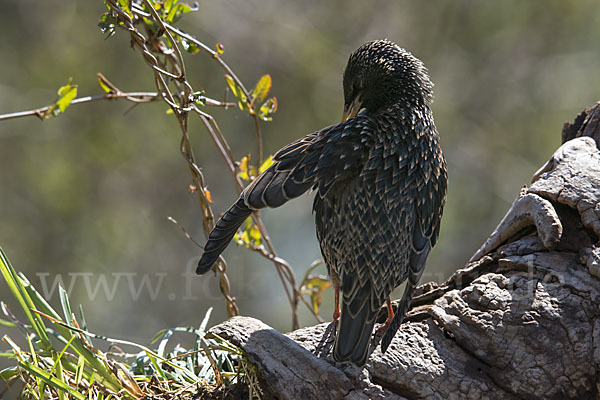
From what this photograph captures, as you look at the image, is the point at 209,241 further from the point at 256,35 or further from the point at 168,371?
the point at 256,35

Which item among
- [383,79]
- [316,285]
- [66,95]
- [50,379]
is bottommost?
[50,379]

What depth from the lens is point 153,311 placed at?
6.67 m

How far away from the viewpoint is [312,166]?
87.3 inches

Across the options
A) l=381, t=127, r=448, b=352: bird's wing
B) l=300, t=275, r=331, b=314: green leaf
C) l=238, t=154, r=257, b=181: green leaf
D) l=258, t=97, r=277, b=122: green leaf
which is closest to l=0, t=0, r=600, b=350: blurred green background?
l=300, t=275, r=331, b=314: green leaf

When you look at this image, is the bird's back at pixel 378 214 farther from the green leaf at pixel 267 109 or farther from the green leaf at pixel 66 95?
the green leaf at pixel 66 95

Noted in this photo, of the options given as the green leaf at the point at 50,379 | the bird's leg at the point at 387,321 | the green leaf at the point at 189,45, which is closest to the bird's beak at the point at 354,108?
the green leaf at the point at 189,45

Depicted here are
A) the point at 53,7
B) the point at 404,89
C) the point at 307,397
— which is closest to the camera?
the point at 307,397

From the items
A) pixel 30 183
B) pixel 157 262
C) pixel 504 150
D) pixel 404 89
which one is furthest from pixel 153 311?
pixel 404 89

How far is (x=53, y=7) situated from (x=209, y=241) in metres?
4.69

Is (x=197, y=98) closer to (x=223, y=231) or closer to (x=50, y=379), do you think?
(x=223, y=231)

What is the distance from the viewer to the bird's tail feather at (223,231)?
6.92 ft

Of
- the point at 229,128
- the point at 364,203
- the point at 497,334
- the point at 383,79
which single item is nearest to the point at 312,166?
the point at 364,203

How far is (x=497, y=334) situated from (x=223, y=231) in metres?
1.04

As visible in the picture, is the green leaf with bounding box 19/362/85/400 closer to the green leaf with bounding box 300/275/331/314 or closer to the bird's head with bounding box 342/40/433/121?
the green leaf with bounding box 300/275/331/314
